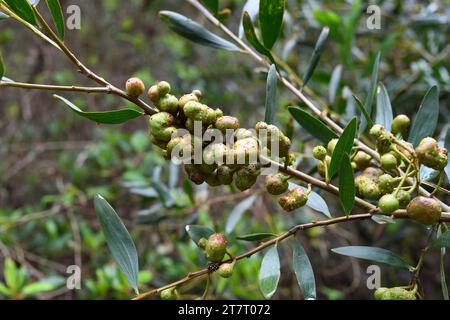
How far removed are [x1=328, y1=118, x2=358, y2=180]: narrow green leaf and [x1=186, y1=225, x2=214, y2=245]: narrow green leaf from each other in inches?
9.9

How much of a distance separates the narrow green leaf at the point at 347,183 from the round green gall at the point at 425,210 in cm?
9

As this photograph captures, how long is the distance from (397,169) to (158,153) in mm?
1550

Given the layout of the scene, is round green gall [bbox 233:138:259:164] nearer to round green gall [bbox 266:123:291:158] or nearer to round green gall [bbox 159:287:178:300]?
round green gall [bbox 266:123:291:158]

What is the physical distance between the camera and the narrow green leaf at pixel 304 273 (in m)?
0.74

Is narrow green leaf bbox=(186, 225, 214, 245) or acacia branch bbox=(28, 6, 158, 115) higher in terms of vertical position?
acacia branch bbox=(28, 6, 158, 115)

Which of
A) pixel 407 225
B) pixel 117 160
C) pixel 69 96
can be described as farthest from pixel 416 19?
pixel 69 96

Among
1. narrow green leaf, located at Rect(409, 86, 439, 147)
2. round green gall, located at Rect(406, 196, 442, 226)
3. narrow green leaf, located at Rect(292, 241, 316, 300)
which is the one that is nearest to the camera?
round green gall, located at Rect(406, 196, 442, 226)

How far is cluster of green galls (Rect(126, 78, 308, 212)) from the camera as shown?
659 millimetres

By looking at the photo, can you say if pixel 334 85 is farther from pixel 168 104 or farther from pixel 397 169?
pixel 168 104

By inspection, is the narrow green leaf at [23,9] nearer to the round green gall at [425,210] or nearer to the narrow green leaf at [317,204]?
the narrow green leaf at [317,204]

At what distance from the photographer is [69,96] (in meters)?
2.96

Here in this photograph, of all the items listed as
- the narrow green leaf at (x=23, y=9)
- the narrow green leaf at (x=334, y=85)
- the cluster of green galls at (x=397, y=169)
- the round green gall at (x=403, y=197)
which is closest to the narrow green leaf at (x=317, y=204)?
the cluster of green galls at (x=397, y=169)

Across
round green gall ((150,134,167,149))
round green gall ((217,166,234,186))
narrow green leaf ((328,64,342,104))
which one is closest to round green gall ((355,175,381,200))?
round green gall ((217,166,234,186))
